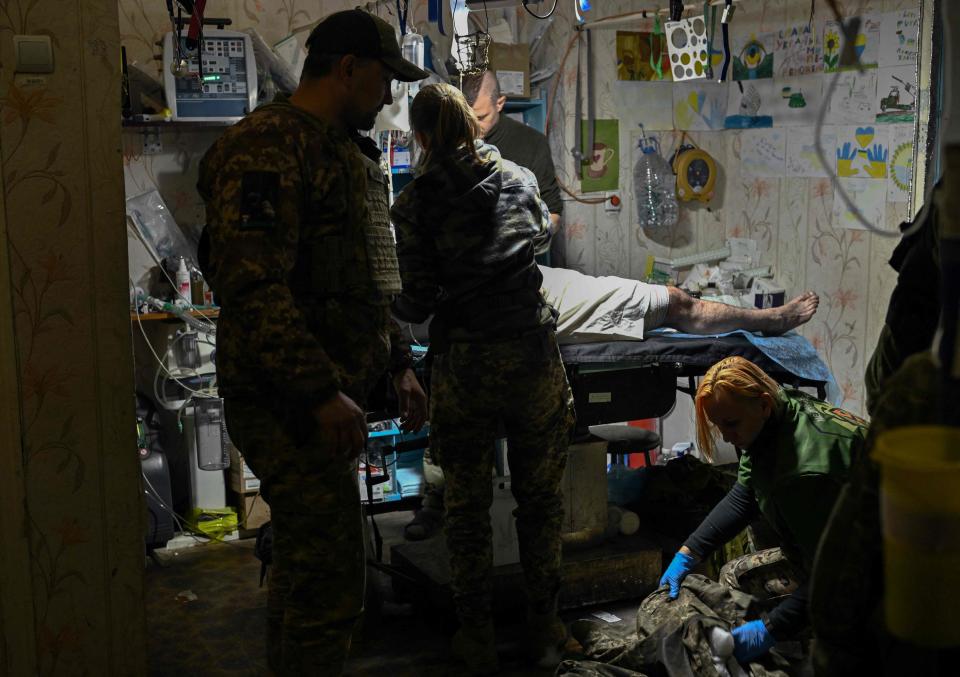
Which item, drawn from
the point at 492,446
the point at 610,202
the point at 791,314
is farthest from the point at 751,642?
the point at 610,202

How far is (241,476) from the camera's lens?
14.4 ft

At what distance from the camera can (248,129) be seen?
2.00 metres

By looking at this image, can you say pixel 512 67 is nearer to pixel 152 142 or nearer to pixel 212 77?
pixel 212 77

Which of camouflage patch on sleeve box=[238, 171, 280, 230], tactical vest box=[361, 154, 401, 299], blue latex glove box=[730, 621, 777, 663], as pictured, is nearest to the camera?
camouflage patch on sleeve box=[238, 171, 280, 230]

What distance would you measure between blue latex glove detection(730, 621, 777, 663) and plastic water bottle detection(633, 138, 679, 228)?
9.74ft

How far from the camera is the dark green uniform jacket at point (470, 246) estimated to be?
9.26 ft

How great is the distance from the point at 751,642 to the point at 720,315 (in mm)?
1422

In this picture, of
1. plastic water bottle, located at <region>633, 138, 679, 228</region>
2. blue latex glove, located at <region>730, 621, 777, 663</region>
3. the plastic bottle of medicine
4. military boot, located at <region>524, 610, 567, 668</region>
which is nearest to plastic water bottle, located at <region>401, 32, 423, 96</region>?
the plastic bottle of medicine

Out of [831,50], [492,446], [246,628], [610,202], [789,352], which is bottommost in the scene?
[246,628]

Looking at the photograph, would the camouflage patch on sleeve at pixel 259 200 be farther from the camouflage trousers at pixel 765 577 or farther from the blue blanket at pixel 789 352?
the blue blanket at pixel 789 352

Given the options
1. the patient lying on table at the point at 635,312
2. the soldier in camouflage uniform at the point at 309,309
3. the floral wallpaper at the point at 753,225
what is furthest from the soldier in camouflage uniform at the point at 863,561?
the floral wallpaper at the point at 753,225

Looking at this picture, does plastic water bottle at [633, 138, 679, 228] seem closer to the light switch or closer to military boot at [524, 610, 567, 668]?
military boot at [524, 610, 567, 668]

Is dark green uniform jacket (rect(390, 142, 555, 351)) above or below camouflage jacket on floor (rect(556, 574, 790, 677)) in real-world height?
above

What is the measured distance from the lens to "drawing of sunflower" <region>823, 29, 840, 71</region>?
4383 millimetres
